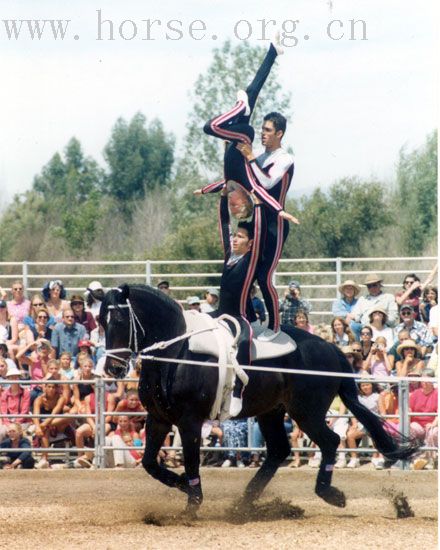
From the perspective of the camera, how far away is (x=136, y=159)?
6166cm

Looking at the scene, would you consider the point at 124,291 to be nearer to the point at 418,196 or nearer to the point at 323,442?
the point at 323,442

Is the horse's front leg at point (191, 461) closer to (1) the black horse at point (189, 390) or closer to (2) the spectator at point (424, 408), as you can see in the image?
(1) the black horse at point (189, 390)

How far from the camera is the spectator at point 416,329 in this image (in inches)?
537

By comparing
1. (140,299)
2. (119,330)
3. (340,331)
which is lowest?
(340,331)

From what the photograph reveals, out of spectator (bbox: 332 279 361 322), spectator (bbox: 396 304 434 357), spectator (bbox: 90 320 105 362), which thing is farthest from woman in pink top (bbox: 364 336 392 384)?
spectator (bbox: 90 320 105 362)

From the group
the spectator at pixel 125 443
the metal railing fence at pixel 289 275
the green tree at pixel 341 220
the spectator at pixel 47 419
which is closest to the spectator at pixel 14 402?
the spectator at pixel 47 419

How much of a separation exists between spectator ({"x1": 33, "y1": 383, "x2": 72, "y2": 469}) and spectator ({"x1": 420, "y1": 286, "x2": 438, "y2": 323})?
15.1ft

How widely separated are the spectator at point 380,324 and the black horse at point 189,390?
172 inches

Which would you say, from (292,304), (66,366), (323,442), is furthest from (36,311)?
(323,442)

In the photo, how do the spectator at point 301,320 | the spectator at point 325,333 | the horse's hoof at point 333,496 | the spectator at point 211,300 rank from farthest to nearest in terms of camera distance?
1. the spectator at point 211,300
2. the spectator at point 301,320
3. the spectator at point 325,333
4. the horse's hoof at point 333,496

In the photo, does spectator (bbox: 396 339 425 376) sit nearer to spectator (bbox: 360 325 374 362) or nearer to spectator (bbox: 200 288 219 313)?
spectator (bbox: 360 325 374 362)

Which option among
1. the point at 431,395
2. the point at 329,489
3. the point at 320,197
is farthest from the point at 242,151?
the point at 320,197

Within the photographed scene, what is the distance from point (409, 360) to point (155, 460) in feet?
14.5

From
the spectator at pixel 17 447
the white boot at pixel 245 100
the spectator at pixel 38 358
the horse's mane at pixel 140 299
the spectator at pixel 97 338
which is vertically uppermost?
the white boot at pixel 245 100
